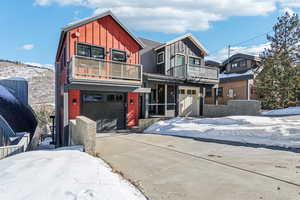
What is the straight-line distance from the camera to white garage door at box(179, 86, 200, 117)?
48.6 ft

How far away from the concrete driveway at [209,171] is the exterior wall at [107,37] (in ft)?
22.6

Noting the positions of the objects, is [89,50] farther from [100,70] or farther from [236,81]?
[236,81]

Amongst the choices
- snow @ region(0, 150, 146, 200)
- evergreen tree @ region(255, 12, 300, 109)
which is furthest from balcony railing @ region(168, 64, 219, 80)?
snow @ region(0, 150, 146, 200)

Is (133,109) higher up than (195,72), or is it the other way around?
(195,72)

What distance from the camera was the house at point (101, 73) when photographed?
31.5 feet

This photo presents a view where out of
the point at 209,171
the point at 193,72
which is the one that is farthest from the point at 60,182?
the point at 193,72

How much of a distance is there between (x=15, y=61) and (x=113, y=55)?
16.0 m

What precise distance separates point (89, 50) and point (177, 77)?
6358mm

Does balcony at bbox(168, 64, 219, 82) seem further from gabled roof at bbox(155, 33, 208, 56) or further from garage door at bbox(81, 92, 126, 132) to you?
garage door at bbox(81, 92, 126, 132)

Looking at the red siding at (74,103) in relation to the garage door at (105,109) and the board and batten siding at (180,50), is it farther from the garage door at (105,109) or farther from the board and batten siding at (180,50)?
the board and batten siding at (180,50)

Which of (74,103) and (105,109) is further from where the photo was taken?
(105,109)

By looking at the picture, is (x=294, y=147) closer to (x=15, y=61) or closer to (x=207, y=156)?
(x=207, y=156)

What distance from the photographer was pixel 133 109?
12.6 metres

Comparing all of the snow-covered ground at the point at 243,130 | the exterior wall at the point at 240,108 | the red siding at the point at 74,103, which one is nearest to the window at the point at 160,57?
the exterior wall at the point at 240,108
